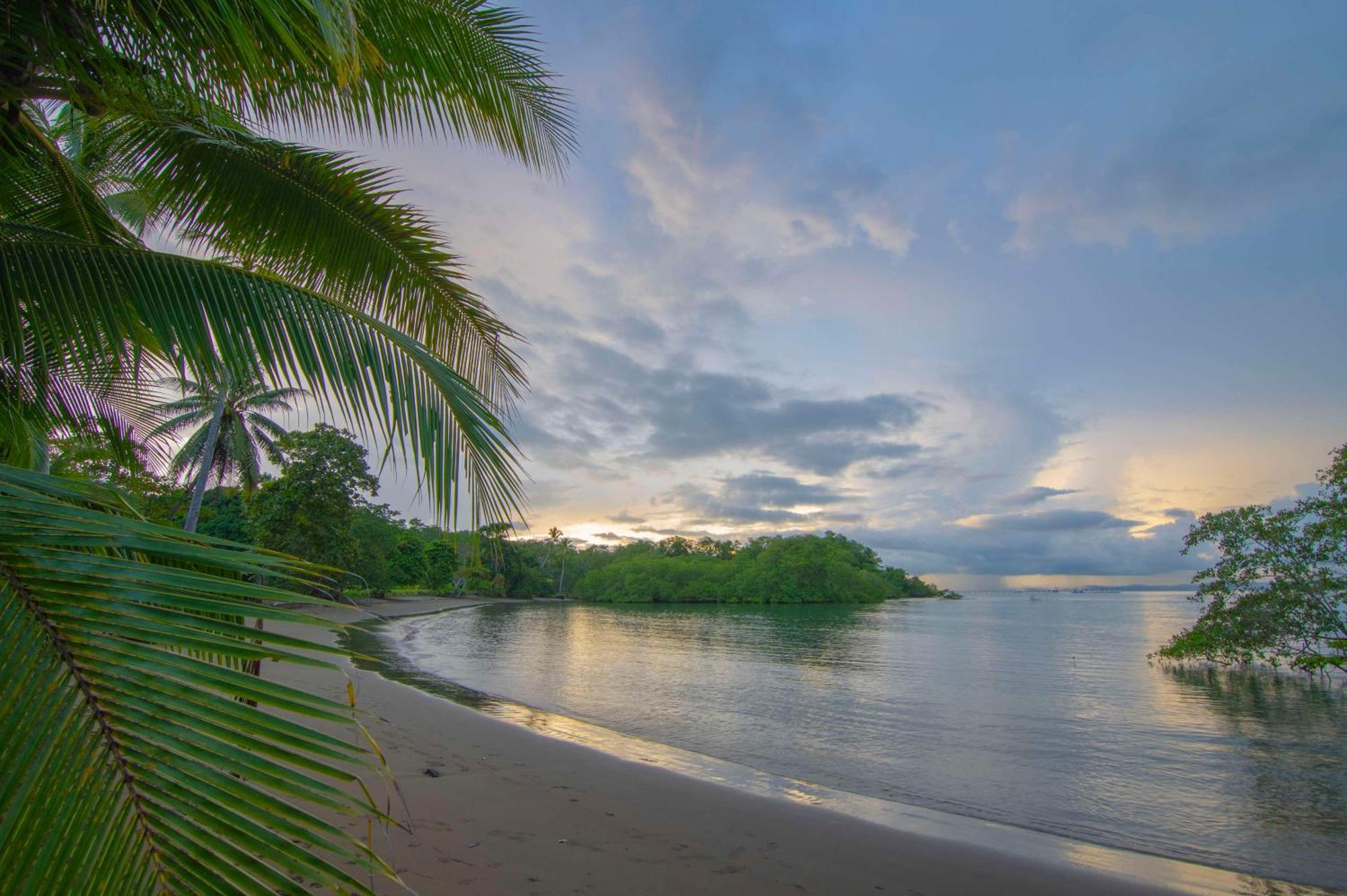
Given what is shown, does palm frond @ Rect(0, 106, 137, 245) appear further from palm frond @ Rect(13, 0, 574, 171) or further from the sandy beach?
the sandy beach

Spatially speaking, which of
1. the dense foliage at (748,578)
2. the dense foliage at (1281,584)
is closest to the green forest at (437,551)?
the dense foliage at (748,578)

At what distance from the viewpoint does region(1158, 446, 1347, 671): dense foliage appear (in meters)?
18.4

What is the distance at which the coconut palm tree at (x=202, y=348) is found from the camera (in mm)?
1005

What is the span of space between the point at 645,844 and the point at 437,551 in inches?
2749

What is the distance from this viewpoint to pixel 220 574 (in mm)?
2316

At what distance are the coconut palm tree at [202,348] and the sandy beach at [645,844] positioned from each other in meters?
1.11

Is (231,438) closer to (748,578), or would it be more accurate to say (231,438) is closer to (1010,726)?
(1010,726)

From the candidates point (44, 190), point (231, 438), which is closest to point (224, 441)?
point (231, 438)

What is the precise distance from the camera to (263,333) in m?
2.89

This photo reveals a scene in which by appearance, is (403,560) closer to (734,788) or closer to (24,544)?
(734,788)

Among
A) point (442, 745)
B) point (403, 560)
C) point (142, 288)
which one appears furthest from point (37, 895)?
point (403, 560)

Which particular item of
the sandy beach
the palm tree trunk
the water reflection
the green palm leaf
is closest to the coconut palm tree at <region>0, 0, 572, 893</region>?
the green palm leaf

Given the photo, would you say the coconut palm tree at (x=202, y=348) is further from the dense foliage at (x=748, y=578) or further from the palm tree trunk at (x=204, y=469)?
the dense foliage at (x=748, y=578)

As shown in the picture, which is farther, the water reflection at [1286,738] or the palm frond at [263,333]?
the water reflection at [1286,738]
